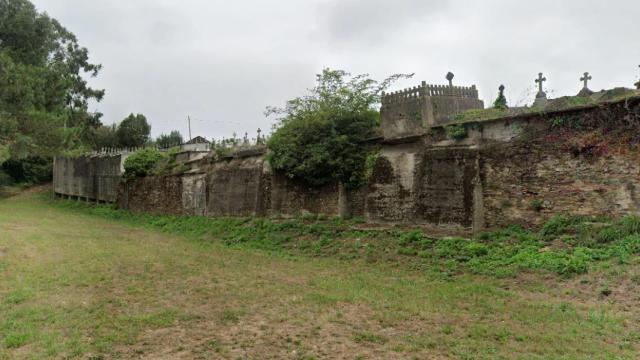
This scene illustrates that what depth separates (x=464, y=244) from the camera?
30.2 feet

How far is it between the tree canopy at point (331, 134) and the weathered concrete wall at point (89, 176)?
40.6 feet

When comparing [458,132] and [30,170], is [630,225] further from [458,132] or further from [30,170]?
[30,170]

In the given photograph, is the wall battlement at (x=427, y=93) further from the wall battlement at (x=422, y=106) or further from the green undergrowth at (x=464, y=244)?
the green undergrowth at (x=464, y=244)

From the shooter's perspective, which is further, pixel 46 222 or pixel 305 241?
pixel 46 222

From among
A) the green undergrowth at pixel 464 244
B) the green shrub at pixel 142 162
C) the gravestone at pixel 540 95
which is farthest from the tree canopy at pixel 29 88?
the gravestone at pixel 540 95

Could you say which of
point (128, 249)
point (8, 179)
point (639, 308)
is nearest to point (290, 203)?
point (128, 249)

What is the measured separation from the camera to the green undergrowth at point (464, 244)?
7.46 m

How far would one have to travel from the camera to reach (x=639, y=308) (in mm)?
5648

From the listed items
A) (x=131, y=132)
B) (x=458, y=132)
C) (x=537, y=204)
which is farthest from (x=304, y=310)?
(x=131, y=132)

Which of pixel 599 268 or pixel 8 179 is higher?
pixel 8 179

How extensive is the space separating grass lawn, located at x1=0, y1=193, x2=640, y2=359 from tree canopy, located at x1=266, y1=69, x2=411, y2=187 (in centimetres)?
350

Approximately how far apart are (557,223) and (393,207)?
12.9 ft

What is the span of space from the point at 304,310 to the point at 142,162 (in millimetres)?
16635

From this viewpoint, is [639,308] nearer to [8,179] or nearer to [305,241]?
[305,241]
